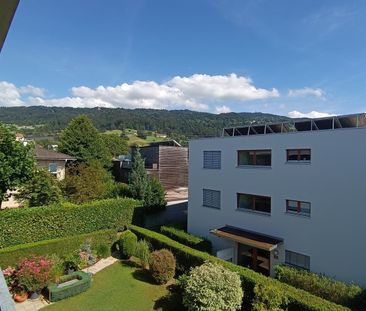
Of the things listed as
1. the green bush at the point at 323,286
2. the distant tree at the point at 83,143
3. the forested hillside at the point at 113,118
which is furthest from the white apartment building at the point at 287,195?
the forested hillside at the point at 113,118

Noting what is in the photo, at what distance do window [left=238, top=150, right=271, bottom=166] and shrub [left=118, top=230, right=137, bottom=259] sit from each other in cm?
927

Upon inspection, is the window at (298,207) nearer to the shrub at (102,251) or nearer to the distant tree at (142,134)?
the shrub at (102,251)

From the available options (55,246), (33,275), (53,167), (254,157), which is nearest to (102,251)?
(55,246)

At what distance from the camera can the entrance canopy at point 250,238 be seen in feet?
60.8

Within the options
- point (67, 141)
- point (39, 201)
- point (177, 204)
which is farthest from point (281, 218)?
point (67, 141)

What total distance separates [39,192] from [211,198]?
1394 centimetres

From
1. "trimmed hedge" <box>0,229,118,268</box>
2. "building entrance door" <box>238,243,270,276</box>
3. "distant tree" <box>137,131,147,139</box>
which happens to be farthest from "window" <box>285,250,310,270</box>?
"distant tree" <box>137,131,147,139</box>

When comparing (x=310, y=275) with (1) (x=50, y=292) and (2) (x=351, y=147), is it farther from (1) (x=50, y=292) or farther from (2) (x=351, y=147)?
(1) (x=50, y=292)

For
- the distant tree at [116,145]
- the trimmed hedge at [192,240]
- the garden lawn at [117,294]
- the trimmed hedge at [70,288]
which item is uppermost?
the distant tree at [116,145]

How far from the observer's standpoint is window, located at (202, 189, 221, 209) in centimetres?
2361

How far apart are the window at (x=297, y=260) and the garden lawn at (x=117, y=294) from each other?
7815 millimetres

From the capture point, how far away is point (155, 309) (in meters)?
14.9

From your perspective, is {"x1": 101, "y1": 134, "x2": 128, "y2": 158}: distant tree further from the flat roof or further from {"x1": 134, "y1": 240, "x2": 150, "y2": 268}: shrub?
{"x1": 134, "y1": 240, "x2": 150, "y2": 268}: shrub

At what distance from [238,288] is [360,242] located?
7.19 metres
